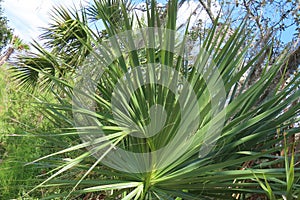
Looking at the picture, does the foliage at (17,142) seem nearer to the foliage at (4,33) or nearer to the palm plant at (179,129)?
the palm plant at (179,129)

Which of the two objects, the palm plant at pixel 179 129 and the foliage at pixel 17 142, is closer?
the palm plant at pixel 179 129

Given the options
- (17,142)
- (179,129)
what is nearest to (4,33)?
(17,142)

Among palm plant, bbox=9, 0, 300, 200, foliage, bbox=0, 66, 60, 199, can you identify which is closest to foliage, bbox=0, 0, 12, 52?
foliage, bbox=0, 66, 60, 199

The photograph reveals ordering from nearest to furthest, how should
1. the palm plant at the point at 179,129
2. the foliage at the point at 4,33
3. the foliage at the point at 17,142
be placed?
the palm plant at the point at 179,129 < the foliage at the point at 17,142 < the foliage at the point at 4,33

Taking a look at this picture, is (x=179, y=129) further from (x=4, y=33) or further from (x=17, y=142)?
(x=4, y=33)

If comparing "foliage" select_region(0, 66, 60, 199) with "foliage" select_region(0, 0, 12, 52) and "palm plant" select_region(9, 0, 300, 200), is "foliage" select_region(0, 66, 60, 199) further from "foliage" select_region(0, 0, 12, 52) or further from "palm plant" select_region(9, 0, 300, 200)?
"foliage" select_region(0, 0, 12, 52)

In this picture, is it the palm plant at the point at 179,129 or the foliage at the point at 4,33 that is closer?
the palm plant at the point at 179,129

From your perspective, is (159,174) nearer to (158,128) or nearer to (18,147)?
(158,128)

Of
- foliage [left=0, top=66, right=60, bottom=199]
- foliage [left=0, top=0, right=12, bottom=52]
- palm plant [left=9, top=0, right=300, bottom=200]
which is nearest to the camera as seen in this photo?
palm plant [left=9, top=0, right=300, bottom=200]

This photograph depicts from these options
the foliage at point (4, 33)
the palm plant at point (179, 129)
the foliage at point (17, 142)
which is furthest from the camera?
the foliage at point (4, 33)

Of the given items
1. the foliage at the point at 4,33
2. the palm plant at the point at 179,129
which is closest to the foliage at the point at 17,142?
the palm plant at the point at 179,129

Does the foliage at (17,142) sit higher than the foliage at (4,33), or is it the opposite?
the foliage at (4,33)

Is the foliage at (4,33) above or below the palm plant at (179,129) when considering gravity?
above

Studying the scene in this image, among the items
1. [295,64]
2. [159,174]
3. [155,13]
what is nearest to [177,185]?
[159,174]
